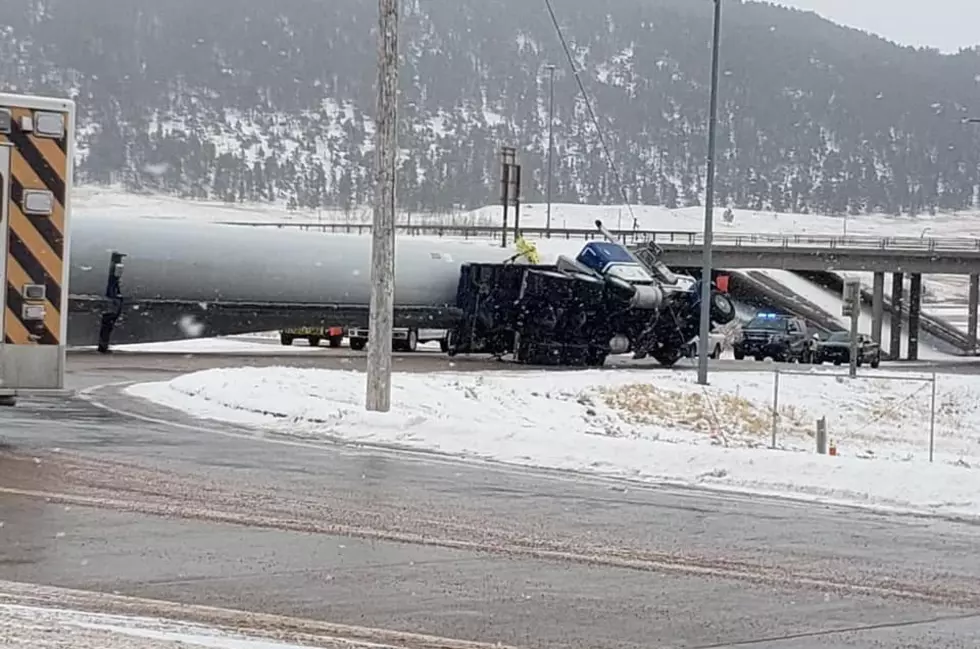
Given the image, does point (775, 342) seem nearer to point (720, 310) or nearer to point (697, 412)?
point (720, 310)

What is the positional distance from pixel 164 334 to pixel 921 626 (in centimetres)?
3215

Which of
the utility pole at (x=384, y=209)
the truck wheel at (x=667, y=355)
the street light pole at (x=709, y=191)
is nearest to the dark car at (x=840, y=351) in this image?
the truck wheel at (x=667, y=355)

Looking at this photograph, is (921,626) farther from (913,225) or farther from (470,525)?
(913,225)

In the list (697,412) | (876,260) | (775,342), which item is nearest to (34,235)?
(697,412)

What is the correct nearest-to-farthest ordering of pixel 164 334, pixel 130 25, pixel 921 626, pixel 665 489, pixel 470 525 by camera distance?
pixel 921 626, pixel 470 525, pixel 665 489, pixel 164 334, pixel 130 25

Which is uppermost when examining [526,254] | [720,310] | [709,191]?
[709,191]

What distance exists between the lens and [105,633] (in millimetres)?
7637

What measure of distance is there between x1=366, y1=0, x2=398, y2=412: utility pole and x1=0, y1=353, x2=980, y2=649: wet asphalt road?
4543mm

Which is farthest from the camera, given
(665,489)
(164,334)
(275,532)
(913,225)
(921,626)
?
(913,225)

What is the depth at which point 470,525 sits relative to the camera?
11.9m

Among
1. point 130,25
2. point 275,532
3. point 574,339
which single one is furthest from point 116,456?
point 130,25

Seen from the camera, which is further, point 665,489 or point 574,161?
point 574,161

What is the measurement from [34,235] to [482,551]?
266 inches

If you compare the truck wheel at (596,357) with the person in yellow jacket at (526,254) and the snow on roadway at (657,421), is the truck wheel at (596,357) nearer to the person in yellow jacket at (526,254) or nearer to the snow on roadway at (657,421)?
the person in yellow jacket at (526,254)
